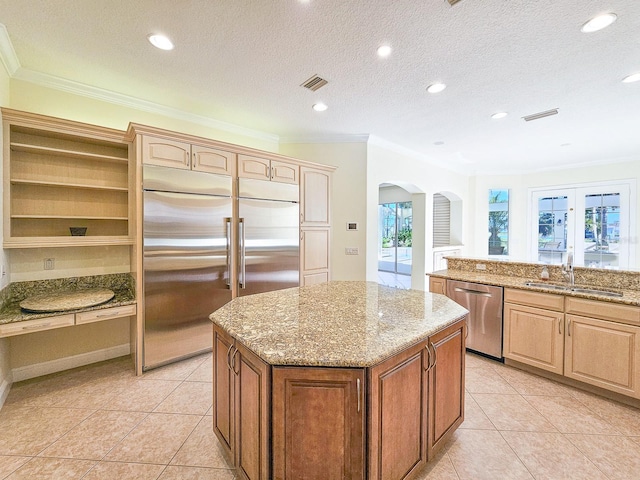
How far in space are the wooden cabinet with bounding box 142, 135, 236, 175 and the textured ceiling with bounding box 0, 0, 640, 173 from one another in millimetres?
577

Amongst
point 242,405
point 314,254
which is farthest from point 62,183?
point 314,254

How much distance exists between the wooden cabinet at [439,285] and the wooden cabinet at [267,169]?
6.98ft

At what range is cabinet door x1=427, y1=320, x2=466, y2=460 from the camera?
1562mm

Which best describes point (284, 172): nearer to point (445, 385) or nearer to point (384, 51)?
point (384, 51)

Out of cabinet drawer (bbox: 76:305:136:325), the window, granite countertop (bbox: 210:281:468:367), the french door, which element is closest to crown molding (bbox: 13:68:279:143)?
cabinet drawer (bbox: 76:305:136:325)

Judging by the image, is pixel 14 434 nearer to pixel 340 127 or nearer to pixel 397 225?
pixel 340 127

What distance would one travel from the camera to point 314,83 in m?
2.76

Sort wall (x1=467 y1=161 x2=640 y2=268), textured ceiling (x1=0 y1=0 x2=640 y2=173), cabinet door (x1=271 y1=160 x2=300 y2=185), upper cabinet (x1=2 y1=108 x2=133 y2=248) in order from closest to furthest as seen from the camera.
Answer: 1. textured ceiling (x1=0 y1=0 x2=640 y2=173)
2. upper cabinet (x1=2 y1=108 x2=133 y2=248)
3. cabinet door (x1=271 y1=160 x2=300 y2=185)
4. wall (x1=467 y1=161 x2=640 y2=268)

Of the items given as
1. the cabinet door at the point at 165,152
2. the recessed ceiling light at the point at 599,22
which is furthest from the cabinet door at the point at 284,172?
the recessed ceiling light at the point at 599,22

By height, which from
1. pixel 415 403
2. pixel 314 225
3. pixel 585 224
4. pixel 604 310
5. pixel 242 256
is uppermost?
pixel 585 224

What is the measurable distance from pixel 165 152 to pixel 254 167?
3.14 ft

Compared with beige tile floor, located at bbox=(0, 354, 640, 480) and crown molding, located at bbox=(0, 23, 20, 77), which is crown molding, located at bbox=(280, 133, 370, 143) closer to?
crown molding, located at bbox=(0, 23, 20, 77)

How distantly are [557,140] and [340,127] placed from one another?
11.3 ft

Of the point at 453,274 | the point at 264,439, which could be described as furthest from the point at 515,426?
the point at 264,439
